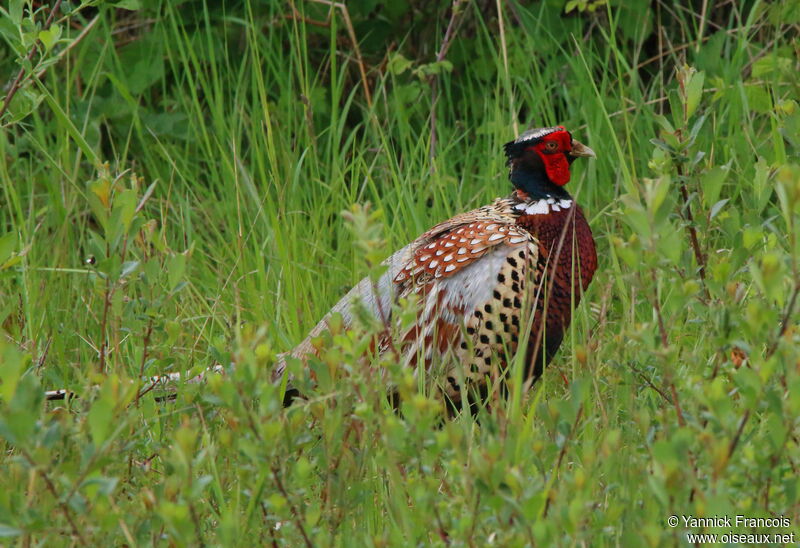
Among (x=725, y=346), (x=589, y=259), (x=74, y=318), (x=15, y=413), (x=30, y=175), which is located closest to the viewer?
(x=15, y=413)

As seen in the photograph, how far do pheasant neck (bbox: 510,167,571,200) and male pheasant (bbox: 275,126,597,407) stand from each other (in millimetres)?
52

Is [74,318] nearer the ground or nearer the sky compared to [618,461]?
nearer the ground

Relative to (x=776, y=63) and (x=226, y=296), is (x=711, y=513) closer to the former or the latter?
(x=226, y=296)

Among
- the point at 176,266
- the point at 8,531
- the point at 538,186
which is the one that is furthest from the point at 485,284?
the point at 8,531

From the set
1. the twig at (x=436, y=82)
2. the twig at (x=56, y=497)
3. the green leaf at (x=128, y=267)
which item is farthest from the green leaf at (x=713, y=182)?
the twig at (x=436, y=82)

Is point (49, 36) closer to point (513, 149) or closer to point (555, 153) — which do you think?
point (513, 149)

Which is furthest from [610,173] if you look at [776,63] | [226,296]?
[226,296]

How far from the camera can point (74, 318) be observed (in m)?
4.17

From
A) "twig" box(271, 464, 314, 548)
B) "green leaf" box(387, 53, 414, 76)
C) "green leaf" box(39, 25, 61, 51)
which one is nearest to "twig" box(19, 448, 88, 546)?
"twig" box(271, 464, 314, 548)

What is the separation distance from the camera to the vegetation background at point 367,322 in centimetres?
200

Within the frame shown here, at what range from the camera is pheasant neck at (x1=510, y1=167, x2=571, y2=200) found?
12.4ft

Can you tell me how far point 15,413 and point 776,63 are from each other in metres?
3.61

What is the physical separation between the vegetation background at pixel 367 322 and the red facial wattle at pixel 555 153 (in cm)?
16

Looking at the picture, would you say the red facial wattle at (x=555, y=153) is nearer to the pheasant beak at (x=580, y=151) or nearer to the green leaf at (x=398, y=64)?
the pheasant beak at (x=580, y=151)
